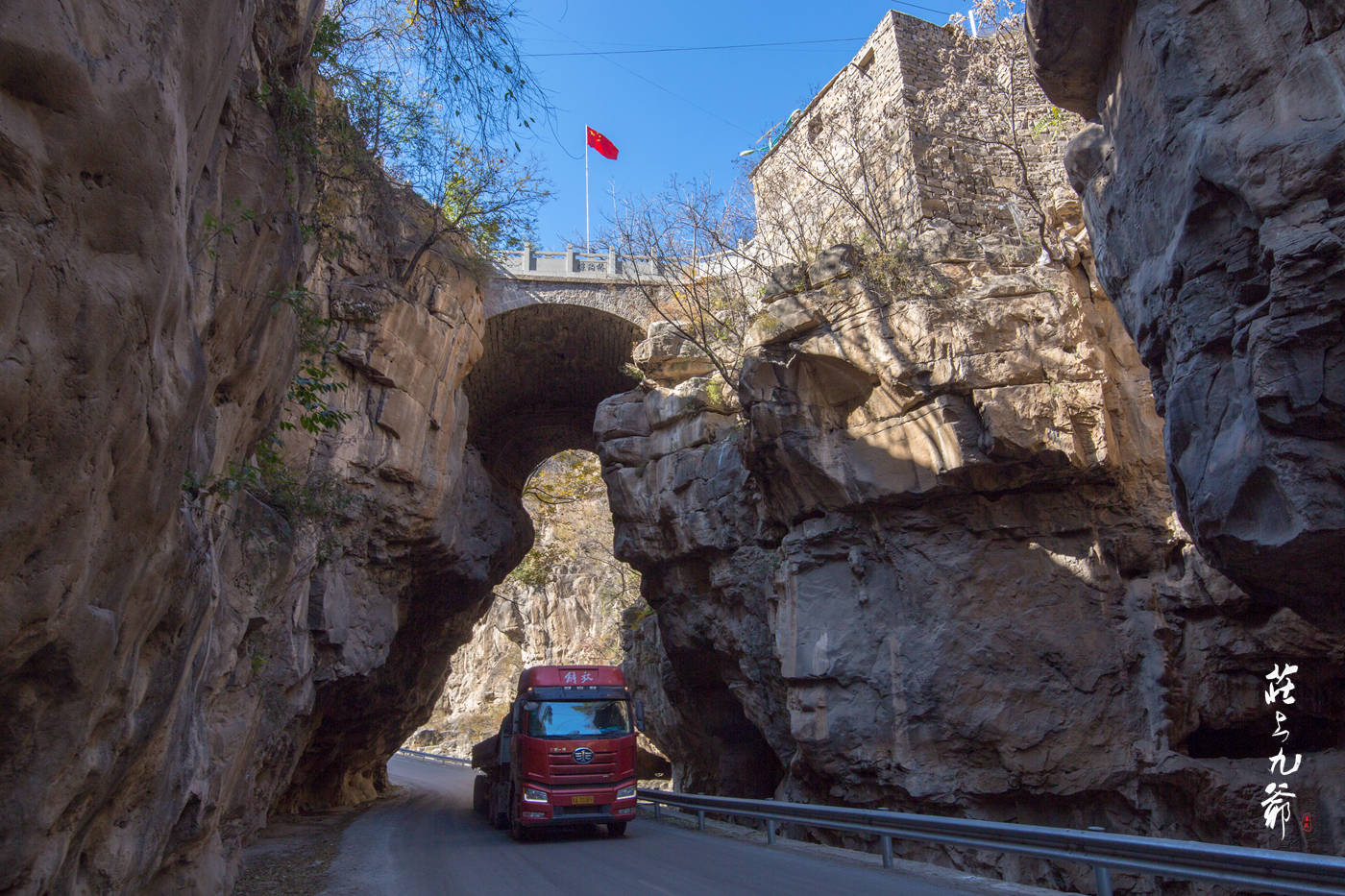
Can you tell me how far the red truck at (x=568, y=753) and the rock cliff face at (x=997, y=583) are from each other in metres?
2.85

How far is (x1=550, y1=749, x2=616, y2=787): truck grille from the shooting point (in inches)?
479

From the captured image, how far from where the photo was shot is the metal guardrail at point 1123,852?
495 cm

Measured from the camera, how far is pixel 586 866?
9.45 metres

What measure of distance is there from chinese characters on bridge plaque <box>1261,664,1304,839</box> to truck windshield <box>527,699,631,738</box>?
27.9 feet

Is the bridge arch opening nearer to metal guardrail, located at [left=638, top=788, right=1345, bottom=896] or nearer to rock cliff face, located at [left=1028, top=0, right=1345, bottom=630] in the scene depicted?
metal guardrail, located at [left=638, top=788, right=1345, bottom=896]

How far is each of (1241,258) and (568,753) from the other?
34.3 feet

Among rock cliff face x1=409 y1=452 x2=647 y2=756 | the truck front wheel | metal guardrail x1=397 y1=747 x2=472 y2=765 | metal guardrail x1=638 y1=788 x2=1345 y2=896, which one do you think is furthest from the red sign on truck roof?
metal guardrail x1=397 y1=747 x2=472 y2=765

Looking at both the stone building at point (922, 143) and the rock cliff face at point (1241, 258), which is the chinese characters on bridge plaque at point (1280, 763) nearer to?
the rock cliff face at point (1241, 258)

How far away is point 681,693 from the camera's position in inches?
802

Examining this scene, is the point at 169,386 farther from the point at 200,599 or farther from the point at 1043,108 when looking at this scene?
the point at 1043,108

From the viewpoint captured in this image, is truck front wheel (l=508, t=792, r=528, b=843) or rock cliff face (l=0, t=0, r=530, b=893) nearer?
rock cliff face (l=0, t=0, r=530, b=893)

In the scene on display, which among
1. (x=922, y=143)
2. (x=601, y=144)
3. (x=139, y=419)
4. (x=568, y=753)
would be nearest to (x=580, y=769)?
(x=568, y=753)

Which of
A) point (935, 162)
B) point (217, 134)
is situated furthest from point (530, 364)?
point (217, 134)

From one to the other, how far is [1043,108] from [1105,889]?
14.6 meters
